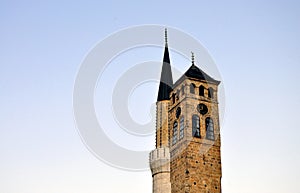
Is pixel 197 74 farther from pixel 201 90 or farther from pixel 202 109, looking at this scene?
pixel 202 109

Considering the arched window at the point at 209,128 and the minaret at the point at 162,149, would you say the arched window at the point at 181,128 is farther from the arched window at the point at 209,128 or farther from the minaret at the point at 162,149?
the minaret at the point at 162,149

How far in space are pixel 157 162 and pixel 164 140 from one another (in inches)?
67.9

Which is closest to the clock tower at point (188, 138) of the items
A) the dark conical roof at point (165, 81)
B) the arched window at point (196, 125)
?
the arched window at point (196, 125)

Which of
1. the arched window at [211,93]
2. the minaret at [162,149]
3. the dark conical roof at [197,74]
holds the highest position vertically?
the dark conical roof at [197,74]

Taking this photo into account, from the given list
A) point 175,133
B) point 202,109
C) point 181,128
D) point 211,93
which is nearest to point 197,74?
point 211,93

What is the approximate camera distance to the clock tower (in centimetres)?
2706

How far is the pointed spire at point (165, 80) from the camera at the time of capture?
32.8 m

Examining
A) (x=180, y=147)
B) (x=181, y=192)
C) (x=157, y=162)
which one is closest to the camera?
(x=181, y=192)

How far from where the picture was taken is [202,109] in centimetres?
2945

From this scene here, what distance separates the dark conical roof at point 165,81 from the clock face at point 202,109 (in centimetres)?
372

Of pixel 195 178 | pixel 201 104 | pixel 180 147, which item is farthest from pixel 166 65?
pixel 195 178

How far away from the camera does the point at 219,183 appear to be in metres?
27.4

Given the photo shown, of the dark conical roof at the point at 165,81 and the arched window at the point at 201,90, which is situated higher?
the dark conical roof at the point at 165,81

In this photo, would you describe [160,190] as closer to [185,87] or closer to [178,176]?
[178,176]
